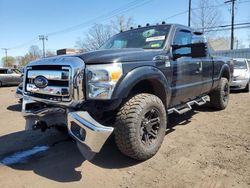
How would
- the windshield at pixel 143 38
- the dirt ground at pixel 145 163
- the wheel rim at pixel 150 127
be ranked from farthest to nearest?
1. the windshield at pixel 143 38
2. the wheel rim at pixel 150 127
3. the dirt ground at pixel 145 163

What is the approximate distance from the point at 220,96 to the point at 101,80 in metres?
4.65

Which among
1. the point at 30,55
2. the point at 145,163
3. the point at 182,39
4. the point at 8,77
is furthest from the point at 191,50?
the point at 30,55

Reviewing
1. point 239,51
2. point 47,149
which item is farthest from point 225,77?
point 239,51

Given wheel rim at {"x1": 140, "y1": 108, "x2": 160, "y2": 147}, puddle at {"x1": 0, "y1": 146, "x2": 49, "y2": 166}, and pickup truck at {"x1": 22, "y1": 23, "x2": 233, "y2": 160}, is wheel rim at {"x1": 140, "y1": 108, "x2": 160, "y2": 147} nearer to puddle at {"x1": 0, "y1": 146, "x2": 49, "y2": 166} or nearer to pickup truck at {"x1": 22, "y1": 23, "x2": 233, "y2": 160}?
pickup truck at {"x1": 22, "y1": 23, "x2": 233, "y2": 160}

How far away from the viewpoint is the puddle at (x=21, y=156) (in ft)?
13.7

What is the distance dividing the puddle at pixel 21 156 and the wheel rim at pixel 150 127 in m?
1.77

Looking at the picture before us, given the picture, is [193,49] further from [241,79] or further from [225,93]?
[241,79]

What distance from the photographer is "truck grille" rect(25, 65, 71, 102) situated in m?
3.57

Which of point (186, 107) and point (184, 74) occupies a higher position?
point (184, 74)

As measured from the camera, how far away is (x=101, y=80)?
11.6 feet

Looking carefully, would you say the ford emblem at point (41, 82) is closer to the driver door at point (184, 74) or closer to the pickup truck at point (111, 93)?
the pickup truck at point (111, 93)

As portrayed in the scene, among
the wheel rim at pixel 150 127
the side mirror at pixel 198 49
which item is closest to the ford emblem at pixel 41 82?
the wheel rim at pixel 150 127

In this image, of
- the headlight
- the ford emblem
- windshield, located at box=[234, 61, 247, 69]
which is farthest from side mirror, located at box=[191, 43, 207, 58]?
windshield, located at box=[234, 61, 247, 69]

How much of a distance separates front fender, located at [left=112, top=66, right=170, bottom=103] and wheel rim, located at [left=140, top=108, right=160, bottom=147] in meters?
0.49
